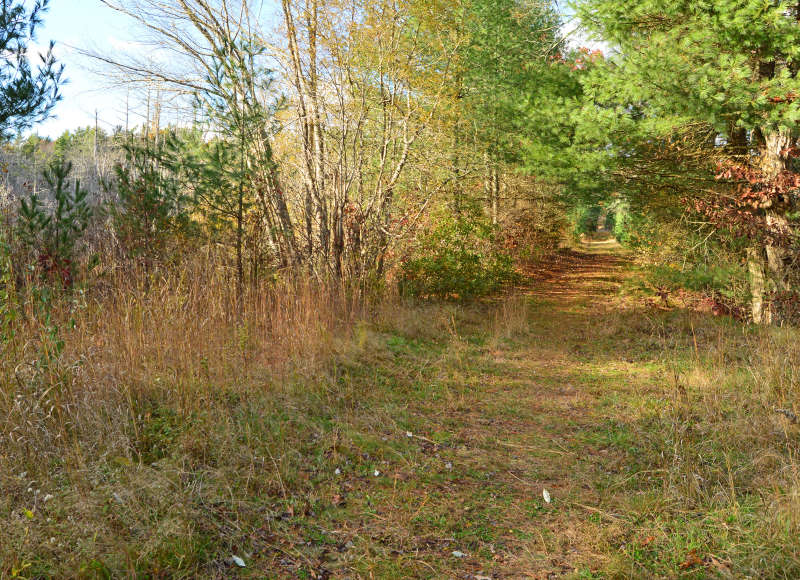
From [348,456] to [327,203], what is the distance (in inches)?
176

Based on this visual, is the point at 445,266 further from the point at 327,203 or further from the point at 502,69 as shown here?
the point at 502,69

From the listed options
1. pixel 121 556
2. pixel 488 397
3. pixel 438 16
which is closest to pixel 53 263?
pixel 121 556

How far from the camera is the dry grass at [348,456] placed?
246 centimetres

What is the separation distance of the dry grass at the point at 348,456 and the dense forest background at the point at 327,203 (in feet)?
0.15

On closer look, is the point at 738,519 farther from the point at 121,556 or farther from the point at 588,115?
the point at 588,115

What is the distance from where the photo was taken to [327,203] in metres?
7.31

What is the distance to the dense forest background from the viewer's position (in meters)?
3.49

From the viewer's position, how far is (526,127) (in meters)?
7.65

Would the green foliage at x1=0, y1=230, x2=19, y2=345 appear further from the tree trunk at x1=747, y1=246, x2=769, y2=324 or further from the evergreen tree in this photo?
the tree trunk at x1=747, y1=246, x2=769, y2=324

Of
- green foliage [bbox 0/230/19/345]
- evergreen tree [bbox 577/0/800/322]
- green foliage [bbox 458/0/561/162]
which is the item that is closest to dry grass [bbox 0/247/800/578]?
green foliage [bbox 0/230/19/345]

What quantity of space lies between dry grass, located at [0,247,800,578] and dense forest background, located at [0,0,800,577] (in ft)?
0.15

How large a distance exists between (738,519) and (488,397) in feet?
8.37

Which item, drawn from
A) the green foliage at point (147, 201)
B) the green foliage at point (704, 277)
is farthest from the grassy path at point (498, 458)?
the green foliage at point (147, 201)

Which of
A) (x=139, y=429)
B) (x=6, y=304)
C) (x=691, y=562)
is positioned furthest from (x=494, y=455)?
(x=6, y=304)
